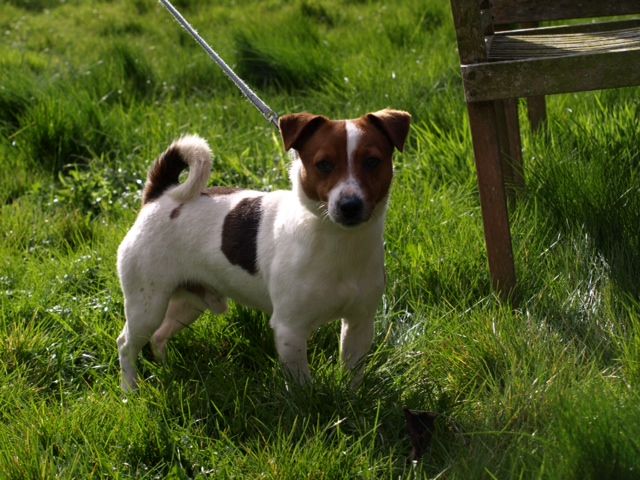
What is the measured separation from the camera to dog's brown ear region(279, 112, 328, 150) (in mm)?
3418

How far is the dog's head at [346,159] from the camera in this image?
3.22m

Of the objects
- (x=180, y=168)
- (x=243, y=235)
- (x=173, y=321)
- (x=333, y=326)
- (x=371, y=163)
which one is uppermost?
(x=371, y=163)

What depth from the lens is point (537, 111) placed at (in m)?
5.11

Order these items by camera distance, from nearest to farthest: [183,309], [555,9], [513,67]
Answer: [513,67] → [183,309] → [555,9]

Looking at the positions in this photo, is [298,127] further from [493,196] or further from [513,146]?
[513,146]

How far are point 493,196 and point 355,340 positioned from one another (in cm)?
76

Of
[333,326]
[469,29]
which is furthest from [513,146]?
[333,326]

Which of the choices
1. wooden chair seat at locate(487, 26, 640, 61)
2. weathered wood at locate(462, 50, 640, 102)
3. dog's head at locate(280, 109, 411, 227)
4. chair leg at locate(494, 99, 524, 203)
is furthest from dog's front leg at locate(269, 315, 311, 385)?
chair leg at locate(494, 99, 524, 203)

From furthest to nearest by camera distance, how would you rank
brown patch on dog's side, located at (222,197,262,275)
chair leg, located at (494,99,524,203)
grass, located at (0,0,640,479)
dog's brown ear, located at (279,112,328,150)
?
1. chair leg, located at (494,99,524,203)
2. brown patch on dog's side, located at (222,197,262,275)
3. dog's brown ear, located at (279,112,328,150)
4. grass, located at (0,0,640,479)

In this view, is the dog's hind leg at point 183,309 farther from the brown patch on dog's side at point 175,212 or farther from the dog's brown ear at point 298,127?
the dog's brown ear at point 298,127

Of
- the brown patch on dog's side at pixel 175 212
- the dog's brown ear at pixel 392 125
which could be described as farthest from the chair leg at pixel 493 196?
the brown patch on dog's side at pixel 175 212

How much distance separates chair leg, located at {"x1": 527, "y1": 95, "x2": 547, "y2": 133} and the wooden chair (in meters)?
0.39

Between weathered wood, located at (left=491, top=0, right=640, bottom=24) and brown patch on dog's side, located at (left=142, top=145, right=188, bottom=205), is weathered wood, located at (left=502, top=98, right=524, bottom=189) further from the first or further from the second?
brown patch on dog's side, located at (left=142, top=145, right=188, bottom=205)

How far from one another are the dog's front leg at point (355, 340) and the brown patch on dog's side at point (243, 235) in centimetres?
39
